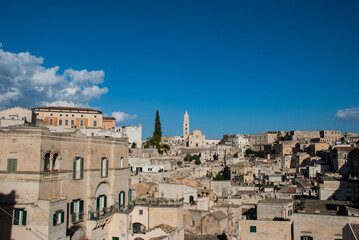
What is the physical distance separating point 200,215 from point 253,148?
323 ft

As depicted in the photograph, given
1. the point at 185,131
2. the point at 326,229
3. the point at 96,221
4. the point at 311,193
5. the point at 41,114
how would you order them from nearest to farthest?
1. the point at 96,221
2. the point at 326,229
3. the point at 311,193
4. the point at 41,114
5. the point at 185,131

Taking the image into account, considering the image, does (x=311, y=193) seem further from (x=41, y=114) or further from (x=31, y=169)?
(x=41, y=114)

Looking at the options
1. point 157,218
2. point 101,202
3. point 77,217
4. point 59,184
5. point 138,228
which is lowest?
point 138,228

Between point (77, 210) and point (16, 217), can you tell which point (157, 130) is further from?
point (16, 217)

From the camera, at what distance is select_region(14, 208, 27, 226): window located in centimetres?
1444

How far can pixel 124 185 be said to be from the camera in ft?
72.8

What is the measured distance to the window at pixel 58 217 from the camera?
14680 mm

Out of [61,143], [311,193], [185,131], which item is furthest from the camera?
[185,131]

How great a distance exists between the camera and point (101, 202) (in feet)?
64.4

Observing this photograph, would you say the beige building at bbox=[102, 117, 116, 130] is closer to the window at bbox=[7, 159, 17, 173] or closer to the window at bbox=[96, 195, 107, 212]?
the window at bbox=[96, 195, 107, 212]

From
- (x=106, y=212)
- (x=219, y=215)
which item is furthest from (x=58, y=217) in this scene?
(x=219, y=215)

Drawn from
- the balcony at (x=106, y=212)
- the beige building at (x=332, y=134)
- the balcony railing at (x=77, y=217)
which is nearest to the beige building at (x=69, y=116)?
the balcony at (x=106, y=212)

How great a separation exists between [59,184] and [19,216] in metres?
2.40

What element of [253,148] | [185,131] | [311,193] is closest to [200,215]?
[311,193]
